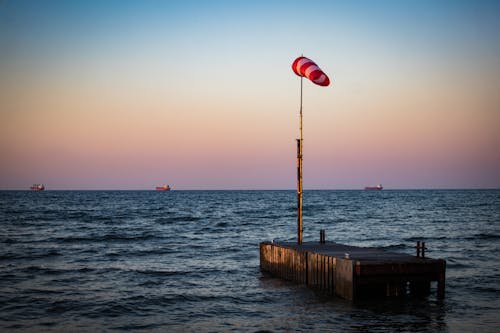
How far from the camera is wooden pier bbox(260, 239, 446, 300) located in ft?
54.0

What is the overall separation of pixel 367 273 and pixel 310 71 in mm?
7840

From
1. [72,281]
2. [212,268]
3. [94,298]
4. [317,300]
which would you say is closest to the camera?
[317,300]

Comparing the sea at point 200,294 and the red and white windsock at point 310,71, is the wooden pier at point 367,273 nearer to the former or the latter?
the sea at point 200,294

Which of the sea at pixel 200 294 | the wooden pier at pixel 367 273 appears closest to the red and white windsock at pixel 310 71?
the wooden pier at pixel 367 273

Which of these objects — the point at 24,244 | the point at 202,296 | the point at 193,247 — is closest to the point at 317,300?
the point at 202,296

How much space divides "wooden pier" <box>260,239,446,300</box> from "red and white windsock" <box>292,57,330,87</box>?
21.7 feet

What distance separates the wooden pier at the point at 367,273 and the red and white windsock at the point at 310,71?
6611 mm

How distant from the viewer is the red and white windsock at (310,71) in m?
19.0

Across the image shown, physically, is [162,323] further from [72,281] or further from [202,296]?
[72,281]

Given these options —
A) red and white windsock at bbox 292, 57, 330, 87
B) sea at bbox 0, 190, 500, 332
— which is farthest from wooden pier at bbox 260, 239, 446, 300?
red and white windsock at bbox 292, 57, 330, 87

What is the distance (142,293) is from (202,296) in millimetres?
2578

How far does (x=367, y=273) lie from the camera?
53.6ft

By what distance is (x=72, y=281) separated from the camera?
2303cm

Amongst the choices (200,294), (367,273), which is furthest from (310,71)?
(200,294)
